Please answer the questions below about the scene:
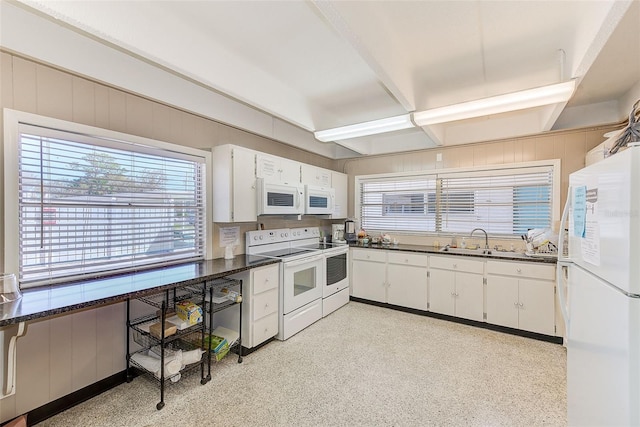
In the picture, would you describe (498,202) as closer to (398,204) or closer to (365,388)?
(398,204)

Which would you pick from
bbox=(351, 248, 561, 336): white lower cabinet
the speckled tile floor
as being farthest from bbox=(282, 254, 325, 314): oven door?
bbox=(351, 248, 561, 336): white lower cabinet

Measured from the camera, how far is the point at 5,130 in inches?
67.7

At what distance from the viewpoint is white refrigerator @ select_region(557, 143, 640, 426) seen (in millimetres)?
974

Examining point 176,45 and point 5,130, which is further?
point 176,45

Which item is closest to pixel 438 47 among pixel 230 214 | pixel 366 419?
pixel 230 214

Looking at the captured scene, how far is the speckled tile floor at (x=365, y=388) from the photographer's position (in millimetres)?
1898

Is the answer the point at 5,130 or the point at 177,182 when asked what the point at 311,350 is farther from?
the point at 5,130

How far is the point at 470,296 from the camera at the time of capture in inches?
135

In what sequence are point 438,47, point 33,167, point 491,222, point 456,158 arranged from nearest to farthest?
1. point 33,167
2. point 438,47
3. point 491,222
4. point 456,158

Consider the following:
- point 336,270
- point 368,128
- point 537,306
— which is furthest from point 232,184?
point 537,306

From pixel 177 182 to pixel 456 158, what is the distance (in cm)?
373

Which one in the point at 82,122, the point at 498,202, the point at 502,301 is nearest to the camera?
the point at 82,122

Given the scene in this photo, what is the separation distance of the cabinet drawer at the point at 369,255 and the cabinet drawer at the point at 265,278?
64.1 inches

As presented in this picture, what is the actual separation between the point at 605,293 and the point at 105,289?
2.78 m
